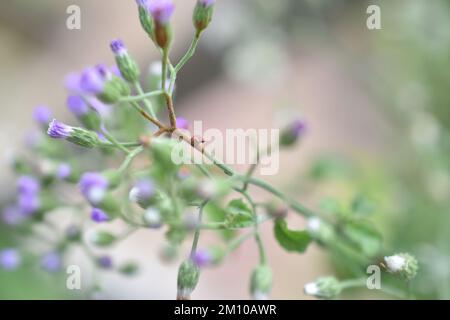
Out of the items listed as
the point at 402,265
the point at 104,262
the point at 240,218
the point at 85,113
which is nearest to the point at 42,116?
the point at 85,113

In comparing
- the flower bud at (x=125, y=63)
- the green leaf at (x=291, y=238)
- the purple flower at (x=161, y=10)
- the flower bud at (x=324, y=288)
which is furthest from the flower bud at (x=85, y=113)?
the flower bud at (x=324, y=288)

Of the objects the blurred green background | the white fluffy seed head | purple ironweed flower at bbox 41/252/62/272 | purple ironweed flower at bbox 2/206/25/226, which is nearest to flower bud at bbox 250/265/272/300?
the white fluffy seed head

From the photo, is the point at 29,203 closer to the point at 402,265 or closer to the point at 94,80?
the point at 94,80

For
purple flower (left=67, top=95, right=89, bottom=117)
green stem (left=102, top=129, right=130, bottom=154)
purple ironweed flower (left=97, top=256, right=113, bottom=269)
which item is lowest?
purple ironweed flower (left=97, top=256, right=113, bottom=269)

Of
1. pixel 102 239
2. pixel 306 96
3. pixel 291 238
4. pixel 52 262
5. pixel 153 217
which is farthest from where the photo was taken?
pixel 306 96

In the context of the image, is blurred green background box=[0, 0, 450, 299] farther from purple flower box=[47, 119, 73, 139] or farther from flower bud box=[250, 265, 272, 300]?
purple flower box=[47, 119, 73, 139]

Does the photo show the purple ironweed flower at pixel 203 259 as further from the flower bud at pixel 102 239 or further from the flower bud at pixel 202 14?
the flower bud at pixel 202 14
